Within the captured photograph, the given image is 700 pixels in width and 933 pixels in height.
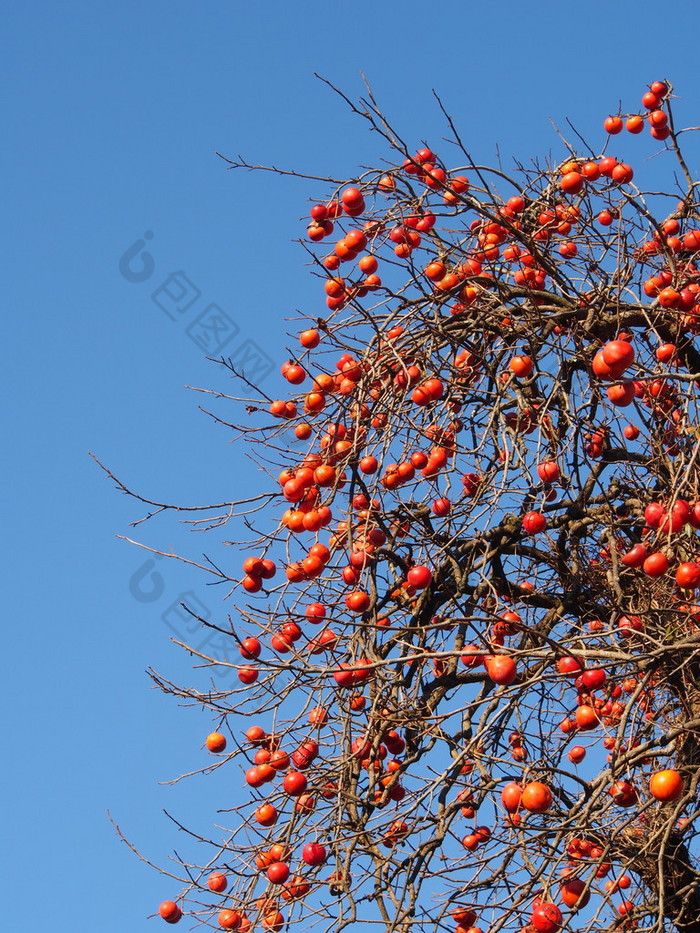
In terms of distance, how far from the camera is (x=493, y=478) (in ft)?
13.9

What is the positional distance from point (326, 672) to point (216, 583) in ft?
3.63

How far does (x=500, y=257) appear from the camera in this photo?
4.46 m

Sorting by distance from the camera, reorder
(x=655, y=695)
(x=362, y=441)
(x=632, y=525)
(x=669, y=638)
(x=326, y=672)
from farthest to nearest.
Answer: (x=655, y=695) < (x=632, y=525) < (x=362, y=441) < (x=669, y=638) < (x=326, y=672)

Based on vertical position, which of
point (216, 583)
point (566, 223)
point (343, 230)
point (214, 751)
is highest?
point (343, 230)

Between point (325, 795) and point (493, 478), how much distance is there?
1329 millimetres

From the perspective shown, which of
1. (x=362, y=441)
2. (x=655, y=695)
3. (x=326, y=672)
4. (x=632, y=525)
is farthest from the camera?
(x=655, y=695)

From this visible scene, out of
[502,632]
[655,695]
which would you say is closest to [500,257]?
[502,632]

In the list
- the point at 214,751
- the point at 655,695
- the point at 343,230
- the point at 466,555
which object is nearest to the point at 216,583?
the point at 214,751

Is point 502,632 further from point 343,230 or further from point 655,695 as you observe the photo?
point 343,230

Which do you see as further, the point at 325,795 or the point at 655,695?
the point at 655,695

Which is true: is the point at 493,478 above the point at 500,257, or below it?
below

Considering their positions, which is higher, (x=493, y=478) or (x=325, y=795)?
→ (x=493, y=478)

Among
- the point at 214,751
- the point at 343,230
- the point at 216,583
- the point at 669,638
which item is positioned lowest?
the point at 669,638

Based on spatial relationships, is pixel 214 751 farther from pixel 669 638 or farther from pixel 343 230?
pixel 343 230
